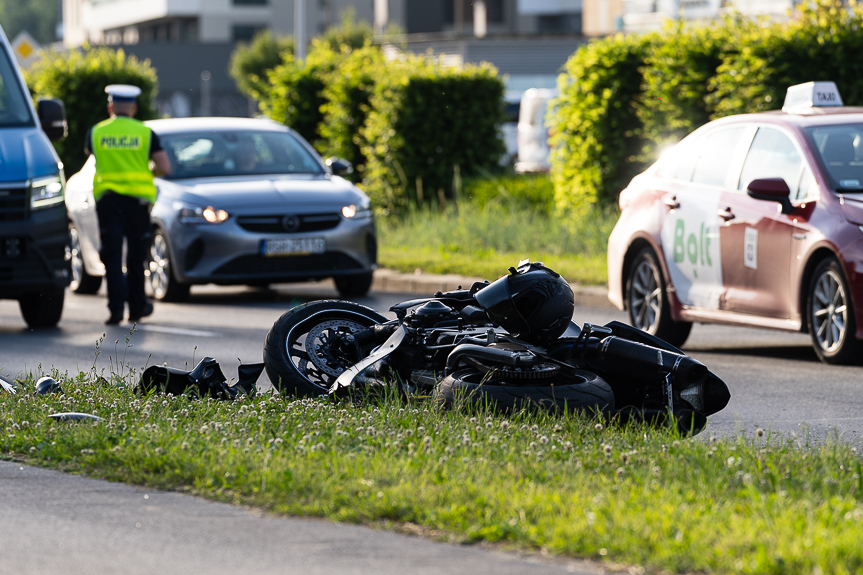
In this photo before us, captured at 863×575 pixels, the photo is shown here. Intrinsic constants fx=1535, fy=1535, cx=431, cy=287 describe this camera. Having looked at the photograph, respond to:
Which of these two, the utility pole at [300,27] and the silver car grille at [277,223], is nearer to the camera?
the silver car grille at [277,223]

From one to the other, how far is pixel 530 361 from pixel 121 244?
6.89m

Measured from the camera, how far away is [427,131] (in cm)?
2130

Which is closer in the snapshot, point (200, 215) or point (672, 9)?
point (200, 215)

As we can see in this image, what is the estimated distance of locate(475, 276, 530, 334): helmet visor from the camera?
646 cm

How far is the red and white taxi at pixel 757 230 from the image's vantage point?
364 inches

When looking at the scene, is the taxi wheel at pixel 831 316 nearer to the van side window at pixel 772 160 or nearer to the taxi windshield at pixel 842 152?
the taxi windshield at pixel 842 152

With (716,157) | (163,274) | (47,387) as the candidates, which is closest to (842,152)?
(716,157)

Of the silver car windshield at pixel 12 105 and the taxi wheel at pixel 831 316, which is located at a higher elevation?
the silver car windshield at pixel 12 105

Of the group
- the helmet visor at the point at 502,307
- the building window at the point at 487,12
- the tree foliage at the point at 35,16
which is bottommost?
the helmet visor at the point at 502,307

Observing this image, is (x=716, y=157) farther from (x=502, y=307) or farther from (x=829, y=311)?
(x=502, y=307)

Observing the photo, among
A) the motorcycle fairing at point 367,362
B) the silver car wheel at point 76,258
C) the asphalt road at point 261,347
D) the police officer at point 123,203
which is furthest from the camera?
the silver car wheel at point 76,258

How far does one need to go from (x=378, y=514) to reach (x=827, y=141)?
5862 millimetres

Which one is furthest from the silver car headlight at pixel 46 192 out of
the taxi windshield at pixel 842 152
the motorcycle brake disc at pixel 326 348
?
the taxi windshield at pixel 842 152

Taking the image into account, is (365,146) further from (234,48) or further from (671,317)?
(234,48)
